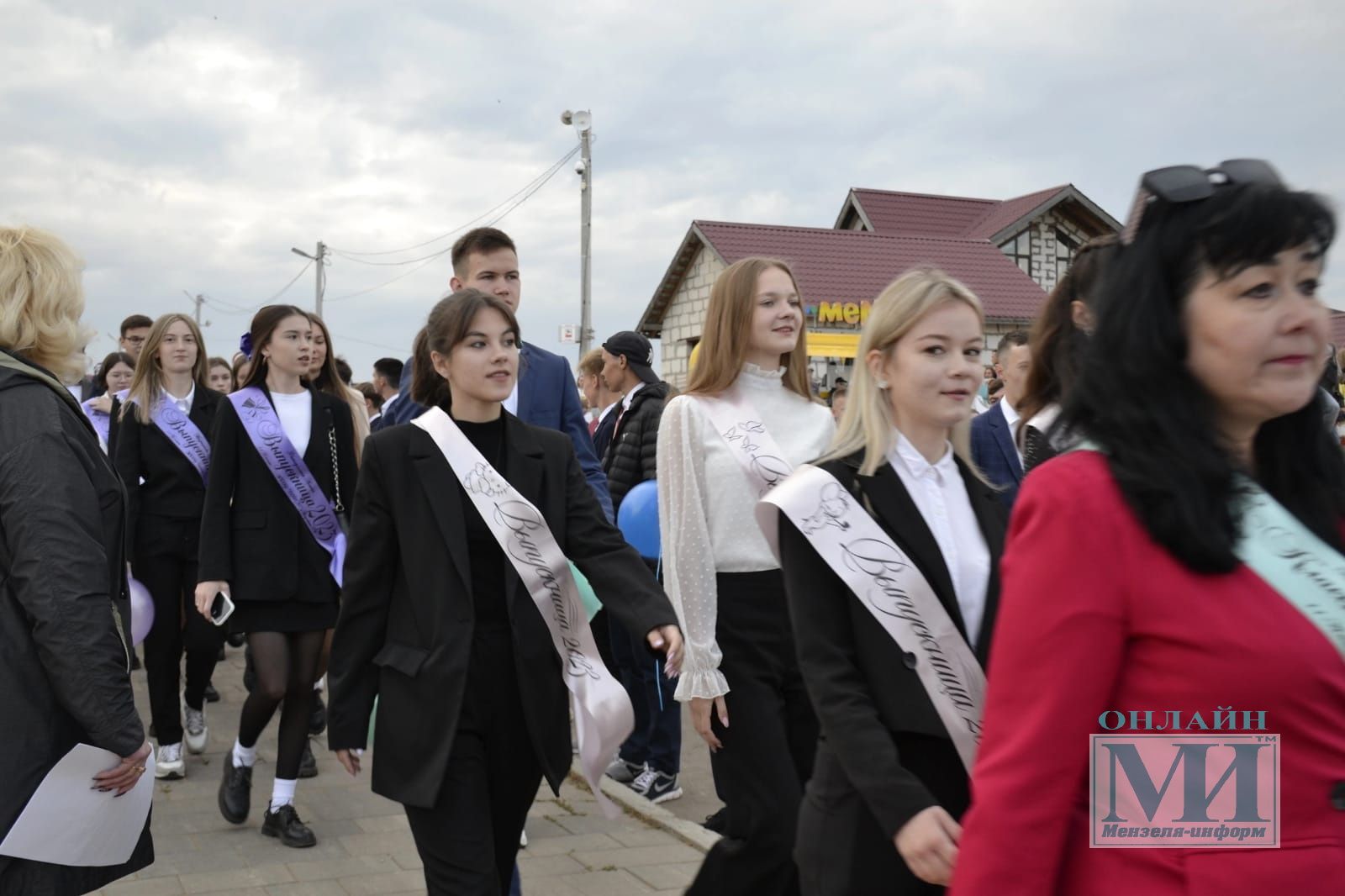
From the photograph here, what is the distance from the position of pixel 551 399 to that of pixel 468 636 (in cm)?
186

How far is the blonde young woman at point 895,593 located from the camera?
2.42 m

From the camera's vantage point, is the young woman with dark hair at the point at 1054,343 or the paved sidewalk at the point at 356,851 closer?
the young woman with dark hair at the point at 1054,343

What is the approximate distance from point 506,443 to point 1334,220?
2.64 metres

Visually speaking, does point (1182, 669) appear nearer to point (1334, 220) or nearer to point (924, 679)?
point (1334, 220)

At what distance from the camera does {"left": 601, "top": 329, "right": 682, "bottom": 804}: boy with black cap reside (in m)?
6.58

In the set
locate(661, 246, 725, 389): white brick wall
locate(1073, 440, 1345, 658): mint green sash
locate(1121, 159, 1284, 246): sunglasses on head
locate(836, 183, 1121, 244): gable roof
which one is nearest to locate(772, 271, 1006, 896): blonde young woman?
locate(1073, 440, 1345, 658): mint green sash

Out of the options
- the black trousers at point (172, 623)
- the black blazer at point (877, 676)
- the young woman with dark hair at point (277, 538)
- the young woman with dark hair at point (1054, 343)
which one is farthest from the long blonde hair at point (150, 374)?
the black blazer at point (877, 676)

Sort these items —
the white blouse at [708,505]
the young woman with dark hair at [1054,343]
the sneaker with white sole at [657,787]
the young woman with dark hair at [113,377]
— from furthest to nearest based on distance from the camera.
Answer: the young woman with dark hair at [113,377]
the sneaker with white sole at [657,787]
the white blouse at [708,505]
the young woman with dark hair at [1054,343]

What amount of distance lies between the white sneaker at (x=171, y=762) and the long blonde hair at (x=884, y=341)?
5048 mm

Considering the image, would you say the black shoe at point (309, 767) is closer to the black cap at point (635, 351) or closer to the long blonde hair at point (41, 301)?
the black cap at point (635, 351)

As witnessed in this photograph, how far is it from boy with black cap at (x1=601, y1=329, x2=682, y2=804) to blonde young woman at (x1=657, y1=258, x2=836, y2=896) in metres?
2.11

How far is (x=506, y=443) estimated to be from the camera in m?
3.98

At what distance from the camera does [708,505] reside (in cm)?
410

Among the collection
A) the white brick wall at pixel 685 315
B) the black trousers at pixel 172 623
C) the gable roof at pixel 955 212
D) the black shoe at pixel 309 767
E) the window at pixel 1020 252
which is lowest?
the black shoe at pixel 309 767
